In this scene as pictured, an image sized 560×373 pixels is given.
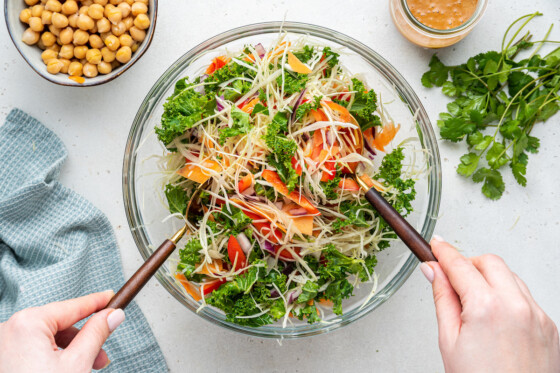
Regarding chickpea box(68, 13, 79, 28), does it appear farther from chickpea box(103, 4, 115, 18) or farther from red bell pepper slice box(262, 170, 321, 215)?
red bell pepper slice box(262, 170, 321, 215)

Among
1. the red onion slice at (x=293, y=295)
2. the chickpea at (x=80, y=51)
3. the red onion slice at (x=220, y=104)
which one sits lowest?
the red onion slice at (x=293, y=295)

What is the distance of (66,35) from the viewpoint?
2191mm

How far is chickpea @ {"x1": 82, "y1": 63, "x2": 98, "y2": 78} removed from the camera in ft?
7.21

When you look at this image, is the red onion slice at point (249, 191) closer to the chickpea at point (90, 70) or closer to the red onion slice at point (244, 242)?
the red onion slice at point (244, 242)

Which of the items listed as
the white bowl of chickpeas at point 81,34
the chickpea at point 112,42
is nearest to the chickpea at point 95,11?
the white bowl of chickpeas at point 81,34

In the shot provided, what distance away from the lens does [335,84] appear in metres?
1.96

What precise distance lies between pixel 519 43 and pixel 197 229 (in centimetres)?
174

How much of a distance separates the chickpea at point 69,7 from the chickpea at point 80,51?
0.50 ft

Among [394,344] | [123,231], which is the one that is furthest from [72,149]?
[394,344]

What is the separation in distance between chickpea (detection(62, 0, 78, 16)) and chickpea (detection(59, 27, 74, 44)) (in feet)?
0.24

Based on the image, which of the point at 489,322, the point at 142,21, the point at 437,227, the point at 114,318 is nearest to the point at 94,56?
the point at 142,21

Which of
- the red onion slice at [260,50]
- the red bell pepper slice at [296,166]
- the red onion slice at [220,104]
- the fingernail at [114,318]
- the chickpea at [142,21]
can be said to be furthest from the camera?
the chickpea at [142,21]

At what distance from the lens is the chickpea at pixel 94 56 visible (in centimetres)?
218

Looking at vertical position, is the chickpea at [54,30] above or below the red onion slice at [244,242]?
above
